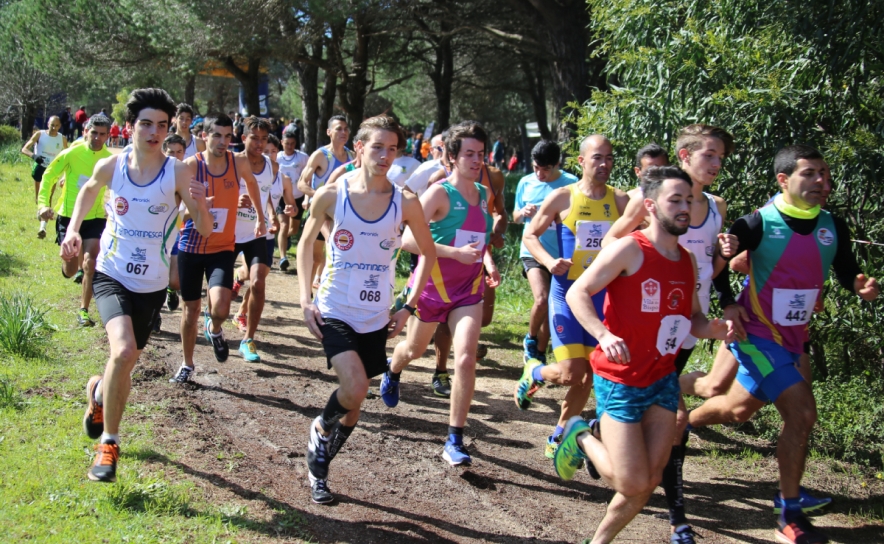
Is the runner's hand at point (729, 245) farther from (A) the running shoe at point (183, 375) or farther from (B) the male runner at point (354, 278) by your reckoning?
→ (A) the running shoe at point (183, 375)

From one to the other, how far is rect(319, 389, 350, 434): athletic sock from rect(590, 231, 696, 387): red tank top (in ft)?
4.99

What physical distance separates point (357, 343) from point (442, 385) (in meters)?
2.80

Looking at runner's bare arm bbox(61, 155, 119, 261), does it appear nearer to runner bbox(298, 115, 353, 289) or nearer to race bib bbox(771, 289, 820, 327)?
race bib bbox(771, 289, 820, 327)

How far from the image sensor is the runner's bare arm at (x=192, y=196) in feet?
17.1

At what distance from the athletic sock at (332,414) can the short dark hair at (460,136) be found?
2138 millimetres

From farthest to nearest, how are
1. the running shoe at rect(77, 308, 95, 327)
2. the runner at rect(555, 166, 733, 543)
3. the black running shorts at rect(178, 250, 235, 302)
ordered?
the running shoe at rect(77, 308, 95, 327) → the black running shorts at rect(178, 250, 235, 302) → the runner at rect(555, 166, 733, 543)

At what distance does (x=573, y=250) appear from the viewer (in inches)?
240

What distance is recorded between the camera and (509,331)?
10125 mm

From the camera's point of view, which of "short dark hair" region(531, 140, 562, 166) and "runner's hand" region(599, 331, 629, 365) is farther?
"short dark hair" region(531, 140, 562, 166)

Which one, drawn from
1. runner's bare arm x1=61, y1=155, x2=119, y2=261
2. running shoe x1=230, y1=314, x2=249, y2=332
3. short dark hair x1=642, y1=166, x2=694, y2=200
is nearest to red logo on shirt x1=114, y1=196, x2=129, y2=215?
runner's bare arm x1=61, y1=155, x2=119, y2=261

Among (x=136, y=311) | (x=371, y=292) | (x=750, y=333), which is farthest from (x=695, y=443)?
(x=136, y=311)

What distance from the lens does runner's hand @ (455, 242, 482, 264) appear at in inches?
224

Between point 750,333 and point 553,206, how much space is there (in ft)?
5.84

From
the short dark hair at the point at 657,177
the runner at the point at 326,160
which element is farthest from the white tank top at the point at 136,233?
the runner at the point at 326,160
